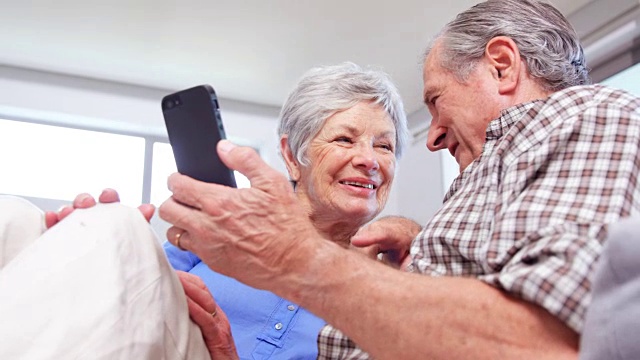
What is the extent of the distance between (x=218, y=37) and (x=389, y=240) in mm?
1649

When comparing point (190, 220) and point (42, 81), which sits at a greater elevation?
point (190, 220)

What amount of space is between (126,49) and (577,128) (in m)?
2.30

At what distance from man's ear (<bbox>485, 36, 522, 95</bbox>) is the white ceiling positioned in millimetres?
1420

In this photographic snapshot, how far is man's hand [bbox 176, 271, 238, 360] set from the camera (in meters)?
0.91

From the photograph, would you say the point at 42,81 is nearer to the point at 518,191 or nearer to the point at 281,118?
the point at 281,118

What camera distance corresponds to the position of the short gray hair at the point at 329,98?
1.63 metres

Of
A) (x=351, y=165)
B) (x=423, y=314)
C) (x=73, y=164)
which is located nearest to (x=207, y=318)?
(x=423, y=314)

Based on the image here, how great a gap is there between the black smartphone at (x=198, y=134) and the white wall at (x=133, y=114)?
180 cm

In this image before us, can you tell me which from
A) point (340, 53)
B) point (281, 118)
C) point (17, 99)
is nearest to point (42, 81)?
point (17, 99)

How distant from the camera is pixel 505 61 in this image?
105 cm

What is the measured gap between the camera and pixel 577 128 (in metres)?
0.75

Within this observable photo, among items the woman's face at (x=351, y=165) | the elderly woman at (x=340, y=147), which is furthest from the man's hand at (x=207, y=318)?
the woman's face at (x=351, y=165)

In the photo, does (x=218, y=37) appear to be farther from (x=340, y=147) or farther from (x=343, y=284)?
(x=343, y=284)

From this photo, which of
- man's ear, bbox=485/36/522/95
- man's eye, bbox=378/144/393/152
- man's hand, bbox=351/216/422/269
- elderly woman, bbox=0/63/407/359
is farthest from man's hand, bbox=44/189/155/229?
→ man's eye, bbox=378/144/393/152
